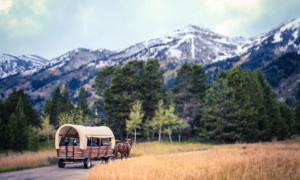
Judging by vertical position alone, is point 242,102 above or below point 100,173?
above

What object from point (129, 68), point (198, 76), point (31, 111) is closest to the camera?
point (129, 68)

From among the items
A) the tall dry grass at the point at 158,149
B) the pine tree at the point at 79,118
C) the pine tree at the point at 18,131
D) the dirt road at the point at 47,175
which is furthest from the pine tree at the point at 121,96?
the dirt road at the point at 47,175

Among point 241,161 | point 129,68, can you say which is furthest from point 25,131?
point 241,161

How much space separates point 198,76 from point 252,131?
17582 mm

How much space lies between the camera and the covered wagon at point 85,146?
1578 cm

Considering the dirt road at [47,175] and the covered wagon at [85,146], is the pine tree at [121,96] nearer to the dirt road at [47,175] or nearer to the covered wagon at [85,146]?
the covered wagon at [85,146]

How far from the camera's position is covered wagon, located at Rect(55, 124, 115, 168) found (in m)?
15.8

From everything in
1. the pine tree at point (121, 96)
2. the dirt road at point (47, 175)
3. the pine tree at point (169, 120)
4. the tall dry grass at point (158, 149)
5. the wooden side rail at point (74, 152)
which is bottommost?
the tall dry grass at point (158, 149)

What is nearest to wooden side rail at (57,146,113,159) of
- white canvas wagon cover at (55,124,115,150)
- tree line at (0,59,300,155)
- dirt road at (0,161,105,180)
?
white canvas wagon cover at (55,124,115,150)

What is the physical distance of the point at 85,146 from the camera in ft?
51.1

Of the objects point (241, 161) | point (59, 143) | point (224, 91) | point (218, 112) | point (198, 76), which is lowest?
point (241, 161)

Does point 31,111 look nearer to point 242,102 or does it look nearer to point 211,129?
point 211,129

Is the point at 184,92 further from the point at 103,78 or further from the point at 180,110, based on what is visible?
the point at 103,78

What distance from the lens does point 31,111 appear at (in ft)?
195
